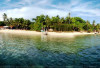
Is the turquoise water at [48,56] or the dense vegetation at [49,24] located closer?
the turquoise water at [48,56]

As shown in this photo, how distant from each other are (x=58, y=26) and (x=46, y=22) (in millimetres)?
17881

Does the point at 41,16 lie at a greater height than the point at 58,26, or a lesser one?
greater

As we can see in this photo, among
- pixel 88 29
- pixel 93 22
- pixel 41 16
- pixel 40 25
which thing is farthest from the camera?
pixel 93 22

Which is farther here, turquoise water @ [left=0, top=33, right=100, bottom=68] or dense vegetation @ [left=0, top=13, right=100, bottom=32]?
dense vegetation @ [left=0, top=13, right=100, bottom=32]

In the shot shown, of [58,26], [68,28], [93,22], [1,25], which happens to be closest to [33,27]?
[58,26]

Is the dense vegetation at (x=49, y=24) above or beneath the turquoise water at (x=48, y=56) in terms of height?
above

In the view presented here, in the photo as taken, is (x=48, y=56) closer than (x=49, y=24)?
Yes

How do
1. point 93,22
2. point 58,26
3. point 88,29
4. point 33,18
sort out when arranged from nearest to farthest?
point 58,26, point 33,18, point 88,29, point 93,22

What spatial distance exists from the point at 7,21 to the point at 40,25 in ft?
213

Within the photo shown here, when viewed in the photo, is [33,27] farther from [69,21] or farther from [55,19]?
[69,21]

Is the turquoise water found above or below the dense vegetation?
below

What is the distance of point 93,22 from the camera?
154750mm

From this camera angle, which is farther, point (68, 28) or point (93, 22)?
point (93, 22)

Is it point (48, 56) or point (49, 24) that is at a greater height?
point (49, 24)
